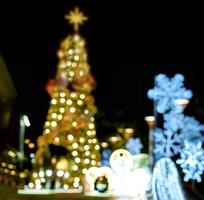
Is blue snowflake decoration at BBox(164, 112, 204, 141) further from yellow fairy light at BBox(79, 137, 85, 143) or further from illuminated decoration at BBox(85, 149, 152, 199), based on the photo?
illuminated decoration at BBox(85, 149, 152, 199)

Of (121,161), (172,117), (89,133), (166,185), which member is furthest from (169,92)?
(166,185)

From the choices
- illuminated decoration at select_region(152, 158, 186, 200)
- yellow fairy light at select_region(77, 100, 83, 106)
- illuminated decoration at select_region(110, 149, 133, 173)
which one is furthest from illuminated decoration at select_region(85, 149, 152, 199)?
yellow fairy light at select_region(77, 100, 83, 106)

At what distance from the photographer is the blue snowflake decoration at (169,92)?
64.8 feet

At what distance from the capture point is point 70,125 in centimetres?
2067

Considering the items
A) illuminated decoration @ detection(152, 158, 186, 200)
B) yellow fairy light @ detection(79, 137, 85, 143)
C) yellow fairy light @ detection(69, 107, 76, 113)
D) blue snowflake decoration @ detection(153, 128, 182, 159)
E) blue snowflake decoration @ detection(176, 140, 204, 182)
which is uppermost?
yellow fairy light @ detection(69, 107, 76, 113)

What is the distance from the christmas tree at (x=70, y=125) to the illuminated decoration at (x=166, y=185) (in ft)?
25.0

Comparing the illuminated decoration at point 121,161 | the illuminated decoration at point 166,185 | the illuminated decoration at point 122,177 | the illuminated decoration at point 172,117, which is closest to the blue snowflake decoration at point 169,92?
the illuminated decoration at point 172,117

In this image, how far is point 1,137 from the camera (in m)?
29.2

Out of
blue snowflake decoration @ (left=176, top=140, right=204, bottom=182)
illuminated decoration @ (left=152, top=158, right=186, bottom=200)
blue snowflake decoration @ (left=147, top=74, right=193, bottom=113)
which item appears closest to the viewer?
illuminated decoration @ (left=152, top=158, right=186, bottom=200)

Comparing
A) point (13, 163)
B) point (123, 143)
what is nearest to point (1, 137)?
point (13, 163)

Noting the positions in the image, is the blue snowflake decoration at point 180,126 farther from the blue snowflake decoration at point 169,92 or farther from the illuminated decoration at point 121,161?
the illuminated decoration at point 121,161

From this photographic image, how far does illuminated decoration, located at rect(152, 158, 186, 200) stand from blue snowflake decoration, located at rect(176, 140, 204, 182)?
4.40 metres

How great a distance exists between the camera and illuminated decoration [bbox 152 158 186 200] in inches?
485

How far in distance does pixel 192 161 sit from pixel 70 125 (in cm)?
491
